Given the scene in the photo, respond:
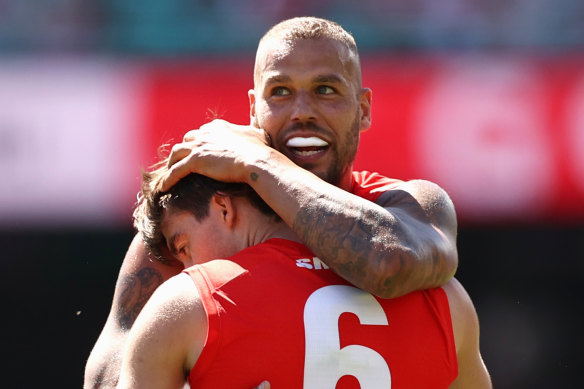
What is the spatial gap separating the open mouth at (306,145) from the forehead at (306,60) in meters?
0.21

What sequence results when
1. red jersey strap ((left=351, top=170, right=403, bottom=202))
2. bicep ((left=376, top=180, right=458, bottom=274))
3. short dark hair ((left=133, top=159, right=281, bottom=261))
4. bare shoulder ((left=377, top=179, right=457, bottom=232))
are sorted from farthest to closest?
red jersey strap ((left=351, top=170, right=403, bottom=202)) → bare shoulder ((left=377, top=179, right=457, bottom=232)) → short dark hair ((left=133, top=159, right=281, bottom=261)) → bicep ((left=376, top=180, right=458, bottom=274))

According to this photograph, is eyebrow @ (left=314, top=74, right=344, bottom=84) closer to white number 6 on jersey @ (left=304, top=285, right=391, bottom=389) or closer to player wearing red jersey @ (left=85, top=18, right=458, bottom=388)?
player wearing red jersey @ (left=85, top=18, right=458, bottom=388)

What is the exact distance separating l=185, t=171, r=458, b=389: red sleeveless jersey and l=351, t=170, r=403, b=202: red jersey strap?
1.73ft

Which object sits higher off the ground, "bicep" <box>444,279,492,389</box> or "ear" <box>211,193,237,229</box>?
"ear" <box>211,193,237,229</box>

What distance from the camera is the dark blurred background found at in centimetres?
768

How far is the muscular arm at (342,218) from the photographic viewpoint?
9.49 ft

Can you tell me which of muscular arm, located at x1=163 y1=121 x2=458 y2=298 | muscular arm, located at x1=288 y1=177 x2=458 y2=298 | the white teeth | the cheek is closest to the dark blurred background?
the cheek

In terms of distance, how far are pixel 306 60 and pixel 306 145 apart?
0.96 ft

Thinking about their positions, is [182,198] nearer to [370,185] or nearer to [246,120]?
[370,185]

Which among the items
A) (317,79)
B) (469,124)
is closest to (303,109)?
(317,79)

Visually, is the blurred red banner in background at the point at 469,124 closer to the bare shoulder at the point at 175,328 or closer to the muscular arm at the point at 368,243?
the muscular arm at the point at 368,243

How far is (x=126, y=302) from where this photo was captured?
11.7ft

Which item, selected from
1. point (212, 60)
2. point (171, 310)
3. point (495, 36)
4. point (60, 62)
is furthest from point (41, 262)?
point (171, 310)

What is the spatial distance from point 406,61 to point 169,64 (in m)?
1.92
